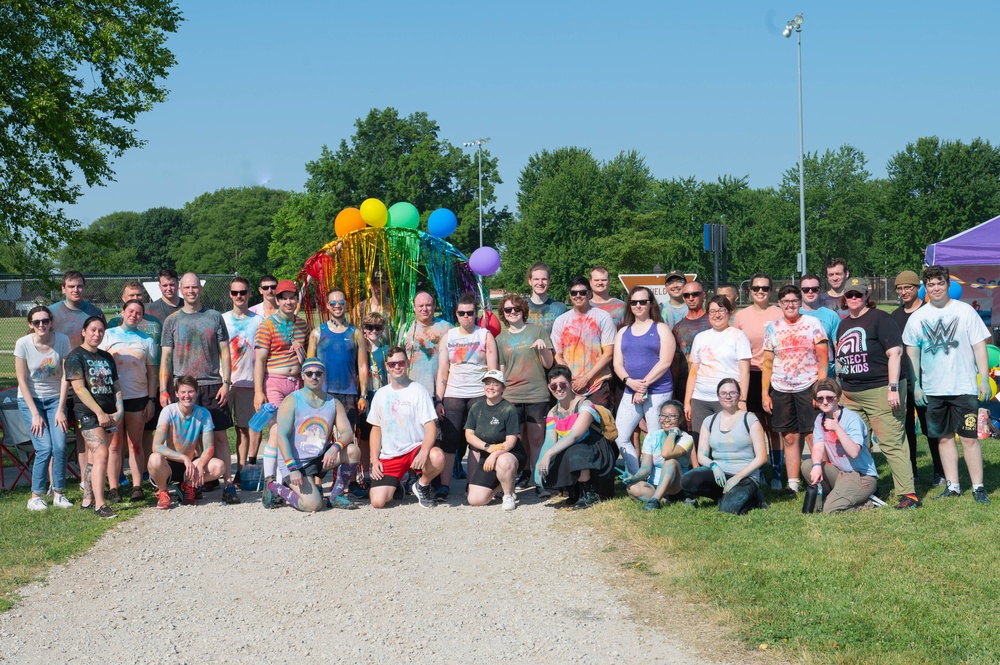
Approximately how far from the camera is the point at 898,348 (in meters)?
7.16

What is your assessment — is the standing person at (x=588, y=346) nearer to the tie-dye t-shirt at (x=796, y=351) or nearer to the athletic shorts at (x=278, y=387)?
the tie-dye t-shirt at (x=796, y=351)

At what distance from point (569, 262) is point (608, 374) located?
48710mm

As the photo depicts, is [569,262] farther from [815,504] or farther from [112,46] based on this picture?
[815,504]

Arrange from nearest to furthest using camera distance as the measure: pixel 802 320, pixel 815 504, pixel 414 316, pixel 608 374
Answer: pixel 815 504, pixel 802 320, pixel 608 374, pixel 414 316

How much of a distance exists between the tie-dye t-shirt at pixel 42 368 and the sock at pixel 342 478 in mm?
2381

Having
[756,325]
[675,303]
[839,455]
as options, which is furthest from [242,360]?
[839,455]

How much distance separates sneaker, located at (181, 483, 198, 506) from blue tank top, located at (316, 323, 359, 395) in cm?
136

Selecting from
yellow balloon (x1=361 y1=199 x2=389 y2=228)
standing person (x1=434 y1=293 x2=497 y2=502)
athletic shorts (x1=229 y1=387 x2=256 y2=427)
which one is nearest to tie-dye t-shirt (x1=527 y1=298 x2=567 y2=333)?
standing person (x1=434 y1=293 x2=497 y2=502)

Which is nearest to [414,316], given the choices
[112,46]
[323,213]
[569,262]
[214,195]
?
[112,46]

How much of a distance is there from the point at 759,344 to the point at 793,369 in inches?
18.7

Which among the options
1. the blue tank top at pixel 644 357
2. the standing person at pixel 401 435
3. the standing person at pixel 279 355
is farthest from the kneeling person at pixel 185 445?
the blue tank top at pixel 644 357

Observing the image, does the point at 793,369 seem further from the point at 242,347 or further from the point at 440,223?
the point at 242,347

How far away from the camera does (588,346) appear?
7914mm

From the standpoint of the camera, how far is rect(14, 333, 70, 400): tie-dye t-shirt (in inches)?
301
